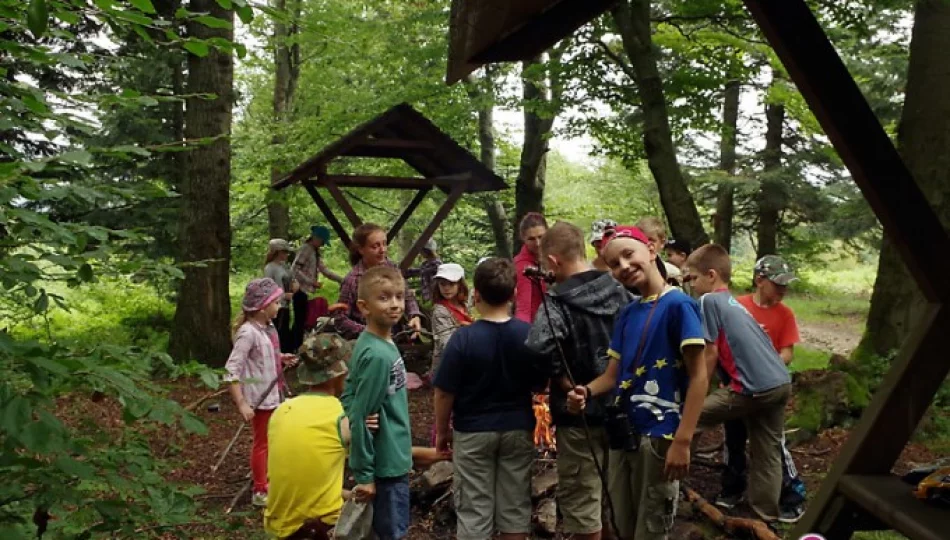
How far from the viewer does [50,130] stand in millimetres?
2734

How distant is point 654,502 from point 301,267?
7408mm

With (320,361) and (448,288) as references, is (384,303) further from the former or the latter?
(448,288)

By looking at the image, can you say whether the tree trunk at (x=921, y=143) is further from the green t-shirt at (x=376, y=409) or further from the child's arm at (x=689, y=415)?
the green t-shirt at (x=376, y=409)

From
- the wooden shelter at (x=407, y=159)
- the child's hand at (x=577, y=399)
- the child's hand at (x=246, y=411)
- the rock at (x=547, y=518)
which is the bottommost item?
the rock at (x=547, y=518)

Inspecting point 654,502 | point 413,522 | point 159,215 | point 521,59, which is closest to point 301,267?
point 159,215

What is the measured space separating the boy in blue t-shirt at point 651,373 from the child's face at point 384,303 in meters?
0.92

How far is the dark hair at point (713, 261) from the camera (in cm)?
472

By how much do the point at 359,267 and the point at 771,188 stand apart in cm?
1424

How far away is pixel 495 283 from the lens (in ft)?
12.7

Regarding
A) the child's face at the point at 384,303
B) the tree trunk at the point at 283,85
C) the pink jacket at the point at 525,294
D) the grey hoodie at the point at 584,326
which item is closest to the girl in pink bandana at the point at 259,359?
the child's face at the point at 384,303

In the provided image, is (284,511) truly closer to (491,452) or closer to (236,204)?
(491,452)

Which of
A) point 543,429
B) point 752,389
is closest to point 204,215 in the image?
point 543,429

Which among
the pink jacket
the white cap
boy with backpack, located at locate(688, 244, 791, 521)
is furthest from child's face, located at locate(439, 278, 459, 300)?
boy with backpack, located at locate(688, 244, 791, 521)

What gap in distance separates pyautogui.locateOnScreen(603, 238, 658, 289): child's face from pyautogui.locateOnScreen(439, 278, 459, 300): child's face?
7.38 feet
